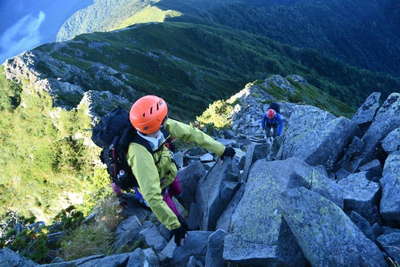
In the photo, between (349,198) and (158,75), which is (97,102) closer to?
(349,198)

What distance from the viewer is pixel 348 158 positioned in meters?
9.80

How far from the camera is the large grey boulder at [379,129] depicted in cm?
962

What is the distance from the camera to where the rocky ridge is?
571cm

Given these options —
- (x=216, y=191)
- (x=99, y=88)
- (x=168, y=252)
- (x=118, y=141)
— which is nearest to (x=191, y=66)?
(x=99, y=88)

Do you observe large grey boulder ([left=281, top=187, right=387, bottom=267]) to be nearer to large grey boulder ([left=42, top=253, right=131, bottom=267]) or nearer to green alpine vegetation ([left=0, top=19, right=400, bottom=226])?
large grey boulder ([left=42, top=253, right=131, bottom=267])

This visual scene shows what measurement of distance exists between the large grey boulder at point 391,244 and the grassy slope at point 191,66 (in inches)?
3733

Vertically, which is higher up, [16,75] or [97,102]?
[16,75]

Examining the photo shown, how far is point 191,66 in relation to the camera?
512ft

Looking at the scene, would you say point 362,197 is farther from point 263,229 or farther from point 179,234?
point 179,234

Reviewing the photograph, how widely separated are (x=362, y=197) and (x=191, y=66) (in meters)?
152

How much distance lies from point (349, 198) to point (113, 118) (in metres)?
5.02

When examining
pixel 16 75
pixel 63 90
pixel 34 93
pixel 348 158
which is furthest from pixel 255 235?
pixel 16 75

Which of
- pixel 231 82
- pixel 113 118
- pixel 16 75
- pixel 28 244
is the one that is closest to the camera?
pixel 113 118

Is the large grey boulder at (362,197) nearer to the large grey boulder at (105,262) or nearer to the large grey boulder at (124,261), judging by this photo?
the large grey boulder at (124,261)
